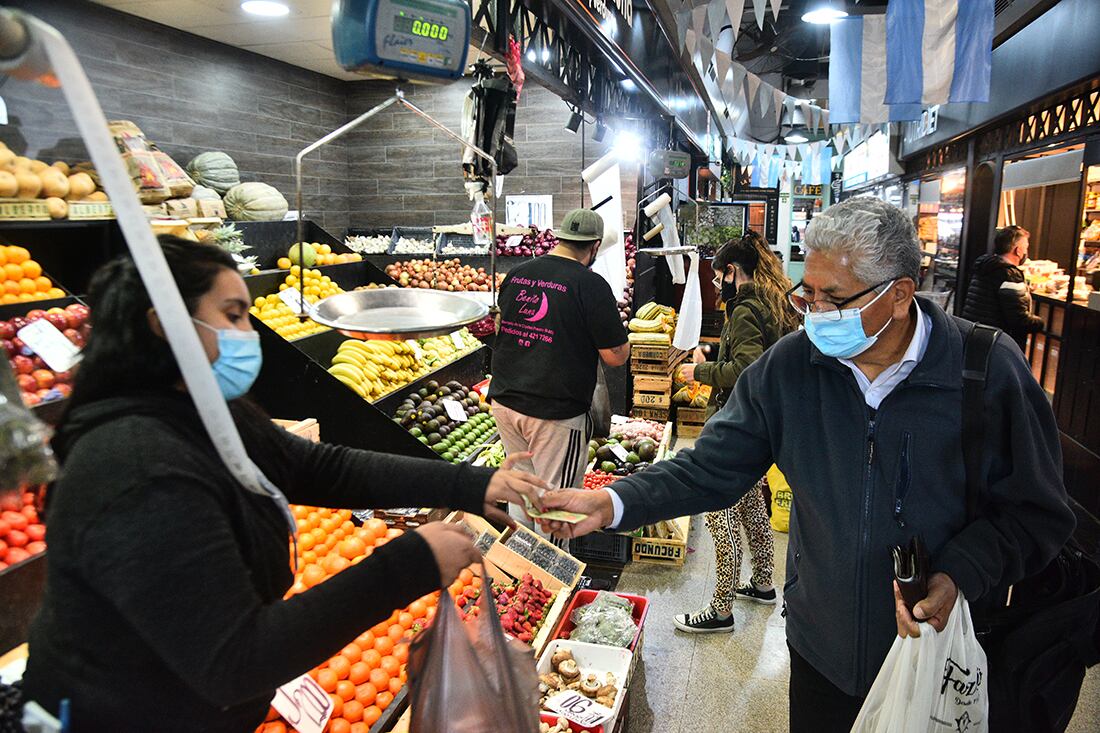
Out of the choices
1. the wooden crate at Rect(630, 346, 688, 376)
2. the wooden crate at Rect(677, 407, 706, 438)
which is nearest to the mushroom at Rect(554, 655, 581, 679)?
the wooden crate at Rect(630, 346, 688, 376)

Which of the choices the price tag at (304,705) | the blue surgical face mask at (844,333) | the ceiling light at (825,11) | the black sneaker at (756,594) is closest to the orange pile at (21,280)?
the price tag at (304,705)

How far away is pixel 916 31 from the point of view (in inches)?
231

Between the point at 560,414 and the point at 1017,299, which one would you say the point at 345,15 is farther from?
the point at 1017,299

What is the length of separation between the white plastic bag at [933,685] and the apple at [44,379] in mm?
2793

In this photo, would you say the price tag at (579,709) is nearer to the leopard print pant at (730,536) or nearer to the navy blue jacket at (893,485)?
the navy blue jacket at (893,485)

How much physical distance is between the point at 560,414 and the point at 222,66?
563 cm

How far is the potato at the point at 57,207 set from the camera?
10.7 ft

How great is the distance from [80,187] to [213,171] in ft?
11.3

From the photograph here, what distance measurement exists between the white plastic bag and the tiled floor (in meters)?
1.54

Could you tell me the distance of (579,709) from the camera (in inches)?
96.4

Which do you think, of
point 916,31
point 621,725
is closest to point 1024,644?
point 621,725

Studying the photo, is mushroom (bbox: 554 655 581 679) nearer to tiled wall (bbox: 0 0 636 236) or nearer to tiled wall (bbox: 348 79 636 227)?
tiled wall (bbox: 0 0 636 236)

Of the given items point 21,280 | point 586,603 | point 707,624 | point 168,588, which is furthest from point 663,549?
point 168,588

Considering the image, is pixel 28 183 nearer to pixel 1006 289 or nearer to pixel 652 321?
pixel 652 321
